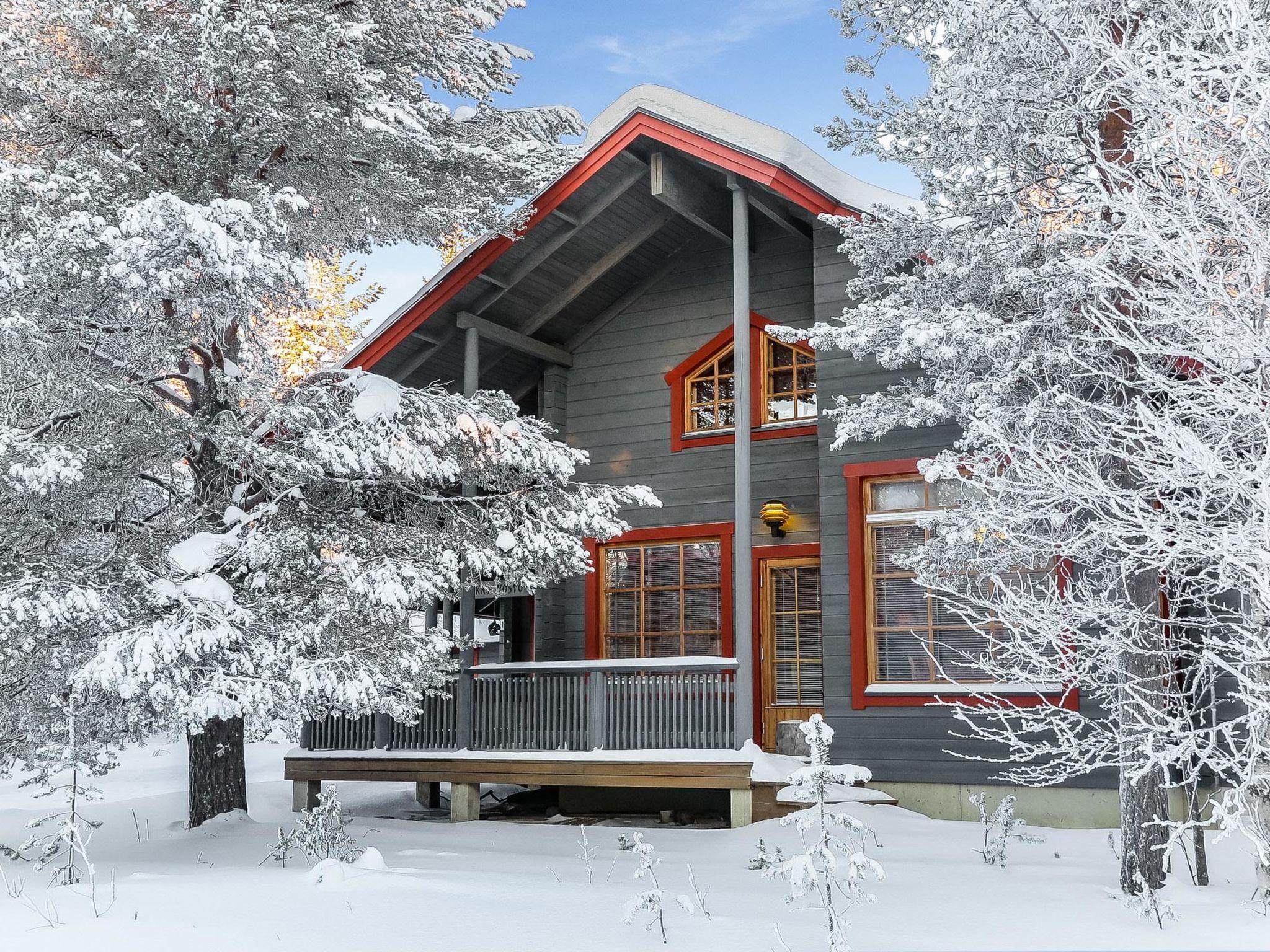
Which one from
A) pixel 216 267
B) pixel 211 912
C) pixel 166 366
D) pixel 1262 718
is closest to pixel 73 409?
pixel 166 366

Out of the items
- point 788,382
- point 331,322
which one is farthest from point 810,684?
point 331,322

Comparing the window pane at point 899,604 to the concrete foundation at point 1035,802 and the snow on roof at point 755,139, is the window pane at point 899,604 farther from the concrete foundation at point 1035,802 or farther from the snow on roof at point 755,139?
the snow on roof at point 755,139

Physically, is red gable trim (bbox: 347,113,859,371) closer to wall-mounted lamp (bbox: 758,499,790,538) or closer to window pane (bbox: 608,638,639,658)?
wall-mounted lamp (bbox: 758,499,790,538)

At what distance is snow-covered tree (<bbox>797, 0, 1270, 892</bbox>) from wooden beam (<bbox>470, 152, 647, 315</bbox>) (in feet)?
10.9

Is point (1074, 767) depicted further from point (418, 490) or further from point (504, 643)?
point (504, 643)

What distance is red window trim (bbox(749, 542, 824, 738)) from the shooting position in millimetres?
10961

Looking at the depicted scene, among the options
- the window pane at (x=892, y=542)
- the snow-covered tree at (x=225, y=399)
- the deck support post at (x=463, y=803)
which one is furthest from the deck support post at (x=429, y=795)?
the window pane at (x=892, y=542)

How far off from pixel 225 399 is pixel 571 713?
3.97 metres

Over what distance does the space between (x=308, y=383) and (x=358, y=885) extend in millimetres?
4088

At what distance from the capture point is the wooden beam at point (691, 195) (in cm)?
1049

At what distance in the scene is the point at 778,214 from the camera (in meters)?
10.6

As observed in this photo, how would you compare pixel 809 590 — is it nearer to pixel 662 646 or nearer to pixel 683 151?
pixel 662 646

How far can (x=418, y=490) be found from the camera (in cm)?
880

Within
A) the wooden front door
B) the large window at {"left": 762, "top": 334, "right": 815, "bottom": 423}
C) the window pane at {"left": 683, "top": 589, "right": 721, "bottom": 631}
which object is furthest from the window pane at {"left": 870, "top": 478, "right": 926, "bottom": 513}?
the window pane at {"left": 683, "top": 589, "right": 721, "bottom": 631}
